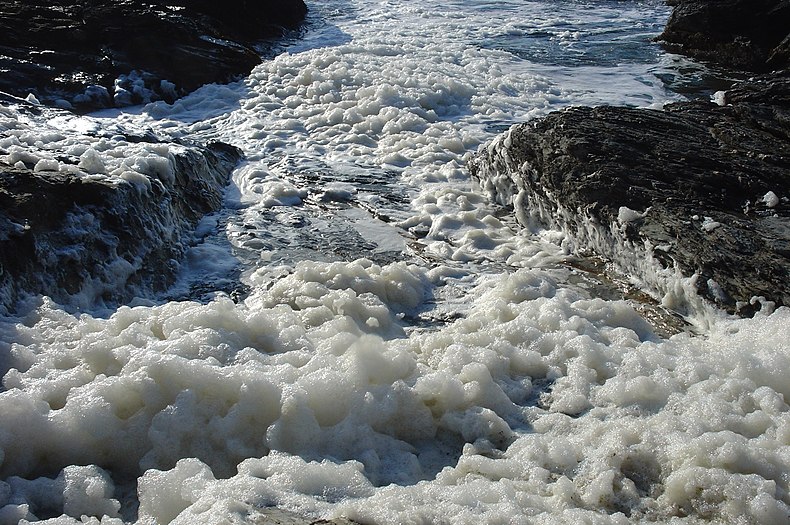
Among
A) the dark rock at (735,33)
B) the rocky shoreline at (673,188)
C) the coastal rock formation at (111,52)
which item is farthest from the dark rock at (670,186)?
the coastal rock formation at (111,52)

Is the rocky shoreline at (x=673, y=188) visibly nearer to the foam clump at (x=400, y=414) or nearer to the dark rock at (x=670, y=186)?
the dark rock at (x=670, y=186)

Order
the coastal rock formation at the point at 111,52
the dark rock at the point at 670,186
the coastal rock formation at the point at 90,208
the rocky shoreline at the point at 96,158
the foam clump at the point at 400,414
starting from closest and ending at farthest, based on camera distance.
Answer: the foam clump at the point at 400,414
the coastal rock formation at the point at 90,208
the rocky shoreline at the point at 96,158
the dark rock at the point at 670,186
the coastal rock formation at the point at 111,52

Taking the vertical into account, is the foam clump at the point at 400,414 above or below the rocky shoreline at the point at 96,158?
below

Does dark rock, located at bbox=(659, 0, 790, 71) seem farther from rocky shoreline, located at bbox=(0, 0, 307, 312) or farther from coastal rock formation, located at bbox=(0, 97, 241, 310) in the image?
coastal rock formation, located at bbox=(0, 97, 241, 310)

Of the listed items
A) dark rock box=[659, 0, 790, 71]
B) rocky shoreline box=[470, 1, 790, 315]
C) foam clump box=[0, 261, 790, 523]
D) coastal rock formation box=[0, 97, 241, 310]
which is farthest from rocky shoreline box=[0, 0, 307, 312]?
dark rock box=[659, 0, 790, 71]

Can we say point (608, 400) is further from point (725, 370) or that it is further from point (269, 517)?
point (269, 517)

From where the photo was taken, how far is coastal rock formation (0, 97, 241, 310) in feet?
15.5

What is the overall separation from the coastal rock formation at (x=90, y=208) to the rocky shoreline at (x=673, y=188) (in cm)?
307

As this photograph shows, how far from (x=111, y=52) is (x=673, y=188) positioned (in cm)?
913

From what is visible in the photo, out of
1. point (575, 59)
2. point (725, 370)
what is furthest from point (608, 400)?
point (575, 59)

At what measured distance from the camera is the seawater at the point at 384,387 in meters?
3.10

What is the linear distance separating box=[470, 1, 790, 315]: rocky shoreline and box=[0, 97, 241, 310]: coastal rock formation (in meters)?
3.07

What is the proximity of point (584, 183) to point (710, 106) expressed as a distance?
2536 millimetres

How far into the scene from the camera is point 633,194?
5.73m
